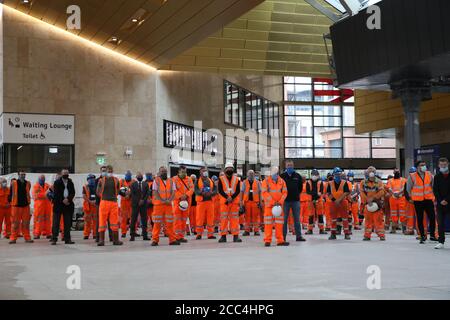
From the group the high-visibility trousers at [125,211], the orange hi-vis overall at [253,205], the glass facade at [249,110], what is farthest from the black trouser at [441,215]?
the glass facade at [249,110]

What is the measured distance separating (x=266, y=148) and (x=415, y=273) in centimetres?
3682

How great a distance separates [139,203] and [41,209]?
3203mm

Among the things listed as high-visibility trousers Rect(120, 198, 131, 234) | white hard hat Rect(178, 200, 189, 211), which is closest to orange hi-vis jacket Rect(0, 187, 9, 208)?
high-visibility trousers Rect(120, 198, 131, 234)

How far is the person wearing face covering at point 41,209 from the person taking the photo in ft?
63.6

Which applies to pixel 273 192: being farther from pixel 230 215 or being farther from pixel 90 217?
pixel 90 217

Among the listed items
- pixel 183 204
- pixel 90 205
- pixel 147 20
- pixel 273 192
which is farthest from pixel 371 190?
pixel 147 20

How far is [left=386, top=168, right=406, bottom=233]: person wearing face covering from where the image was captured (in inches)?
813

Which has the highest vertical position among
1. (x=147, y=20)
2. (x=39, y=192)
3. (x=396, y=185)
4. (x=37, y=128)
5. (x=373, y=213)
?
(x=147, y=20)

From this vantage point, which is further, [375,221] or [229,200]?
[375,221]

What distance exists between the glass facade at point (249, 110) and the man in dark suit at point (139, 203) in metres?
18.4

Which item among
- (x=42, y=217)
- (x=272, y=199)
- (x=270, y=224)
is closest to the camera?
(x=272, y=199)

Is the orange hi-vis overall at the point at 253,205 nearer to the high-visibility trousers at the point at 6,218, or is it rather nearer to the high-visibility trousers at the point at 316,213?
the high-visibility trousers at the point at 316,213

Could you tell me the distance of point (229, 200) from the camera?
1625cm

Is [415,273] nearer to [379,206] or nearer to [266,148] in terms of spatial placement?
[379,206]
